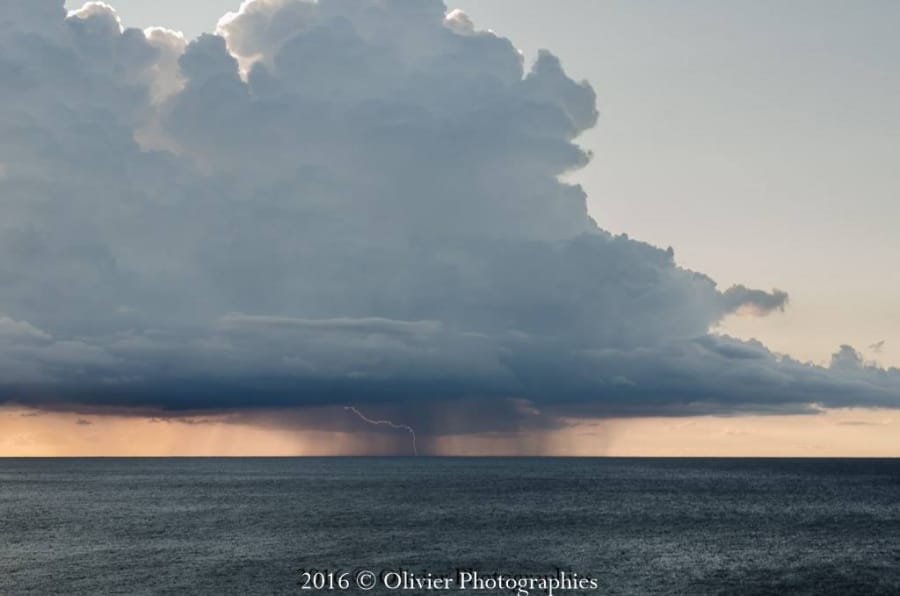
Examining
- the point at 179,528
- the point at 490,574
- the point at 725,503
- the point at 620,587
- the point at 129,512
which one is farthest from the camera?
the point at 725,503

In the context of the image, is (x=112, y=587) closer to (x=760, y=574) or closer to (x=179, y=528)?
(x=179, y=528)

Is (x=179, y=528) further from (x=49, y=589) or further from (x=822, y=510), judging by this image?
(x=822, y=510)

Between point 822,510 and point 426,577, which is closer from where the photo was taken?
point 426,577

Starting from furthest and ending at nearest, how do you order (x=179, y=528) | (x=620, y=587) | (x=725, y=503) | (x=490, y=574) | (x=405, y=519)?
(x=725, y=503) → (x=405, y=519) → (x=179, y=528) → (x=490, y=574) → (x=620, y=587)

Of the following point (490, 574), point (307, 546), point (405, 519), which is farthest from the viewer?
point (405, 519)

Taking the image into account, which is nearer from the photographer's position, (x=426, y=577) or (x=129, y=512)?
(x=426, y=577)

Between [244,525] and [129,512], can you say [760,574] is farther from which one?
[129,512]

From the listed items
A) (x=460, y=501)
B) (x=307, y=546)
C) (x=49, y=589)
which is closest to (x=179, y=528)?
(x=307, y=546)

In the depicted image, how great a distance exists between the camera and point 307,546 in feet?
379

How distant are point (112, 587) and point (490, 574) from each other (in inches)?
1414

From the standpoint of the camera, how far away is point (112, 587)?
86.8 m

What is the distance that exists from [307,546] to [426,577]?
29245 mm

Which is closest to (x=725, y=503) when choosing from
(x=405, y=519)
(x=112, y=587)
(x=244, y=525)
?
(x=405, y=519)

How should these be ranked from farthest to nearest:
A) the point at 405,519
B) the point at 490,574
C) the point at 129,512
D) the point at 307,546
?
the point at 129,512
the point at 405,519
the point at 307,546
the point at 490,574
